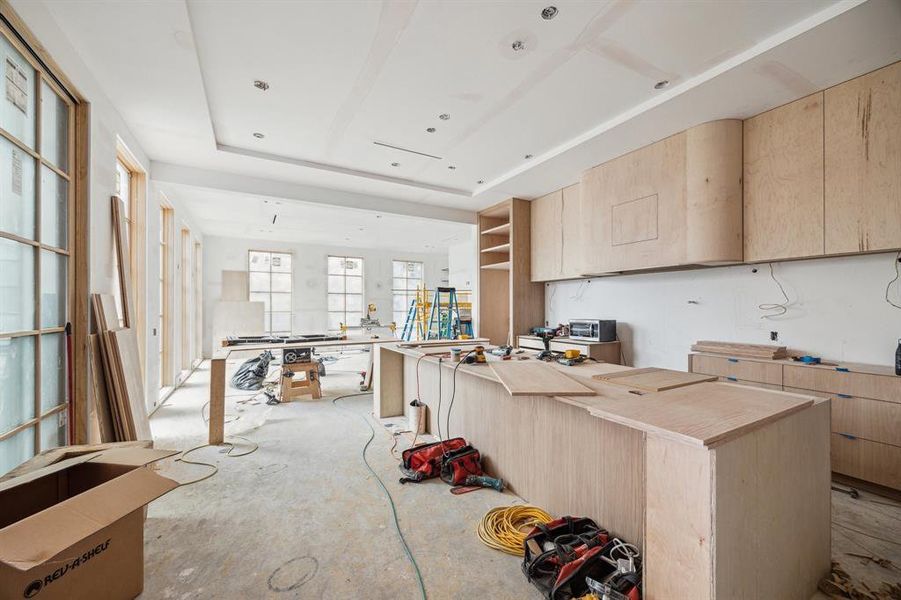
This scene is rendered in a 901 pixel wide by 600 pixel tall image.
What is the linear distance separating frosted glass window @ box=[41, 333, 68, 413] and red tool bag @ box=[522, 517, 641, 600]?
2751mm

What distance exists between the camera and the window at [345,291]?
10203 millimetres

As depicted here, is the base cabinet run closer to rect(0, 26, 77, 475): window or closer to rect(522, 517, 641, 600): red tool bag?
rect(522, 517, 641, 600): red tool bag

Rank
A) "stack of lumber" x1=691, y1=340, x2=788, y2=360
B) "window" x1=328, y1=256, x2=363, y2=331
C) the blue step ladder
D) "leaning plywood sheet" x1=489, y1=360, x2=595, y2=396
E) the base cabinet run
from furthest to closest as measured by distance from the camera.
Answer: "window" x1=328, y1=256, x2=363, y2=331
the blue step ladder
"stack of lumber" x1=691, y1=340, x2=788, y2=360
the base cabinet run
"leaning plywood sheet" x1=489, y1=360, x2=595, y2=396

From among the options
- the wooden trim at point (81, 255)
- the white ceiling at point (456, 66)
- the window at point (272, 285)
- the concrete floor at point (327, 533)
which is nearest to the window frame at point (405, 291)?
the window at point (272, 285)

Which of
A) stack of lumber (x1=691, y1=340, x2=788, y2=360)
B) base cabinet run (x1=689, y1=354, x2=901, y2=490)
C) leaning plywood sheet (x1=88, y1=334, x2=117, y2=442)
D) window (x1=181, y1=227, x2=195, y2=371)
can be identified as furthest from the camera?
window (x1=181, y1=227, x2=195, y2=371)

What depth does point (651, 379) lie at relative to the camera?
1.89m

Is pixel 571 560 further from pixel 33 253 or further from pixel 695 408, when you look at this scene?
pixel 33 253

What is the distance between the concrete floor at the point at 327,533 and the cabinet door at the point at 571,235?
3.10 meters

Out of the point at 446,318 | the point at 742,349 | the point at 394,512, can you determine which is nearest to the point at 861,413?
the point at 742,349

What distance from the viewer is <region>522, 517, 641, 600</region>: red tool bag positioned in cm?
140

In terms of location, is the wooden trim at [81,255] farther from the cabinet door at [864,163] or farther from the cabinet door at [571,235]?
the cabinet door at [864,163]

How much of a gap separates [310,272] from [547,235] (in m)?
7.13

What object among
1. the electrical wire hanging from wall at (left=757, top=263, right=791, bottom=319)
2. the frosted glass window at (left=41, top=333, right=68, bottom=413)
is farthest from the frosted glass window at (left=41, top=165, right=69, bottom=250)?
the electrical wire hanging from wall at (left=757, top=263, right=791, bottom=319)

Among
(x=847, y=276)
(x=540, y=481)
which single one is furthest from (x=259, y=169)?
(x=847, y=276)
